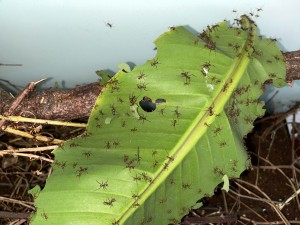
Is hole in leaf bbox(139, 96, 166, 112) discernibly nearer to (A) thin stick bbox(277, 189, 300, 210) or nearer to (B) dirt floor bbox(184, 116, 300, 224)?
(B) dirt floor bbox(184, 116, 300, 224)

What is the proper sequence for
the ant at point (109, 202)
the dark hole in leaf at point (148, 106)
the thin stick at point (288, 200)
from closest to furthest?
the ant at point (109, 202) → the dark hole in leaf at point (148, 106) → the thin stick at point (288, 200)

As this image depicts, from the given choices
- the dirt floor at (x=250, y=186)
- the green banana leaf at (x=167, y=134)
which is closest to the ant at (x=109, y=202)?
the green banana leaf at (x=167, y=134)

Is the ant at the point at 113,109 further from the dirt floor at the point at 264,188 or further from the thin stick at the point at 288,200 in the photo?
the thin stick at the point at 288,200

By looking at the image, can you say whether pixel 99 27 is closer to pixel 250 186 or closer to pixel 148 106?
pixel 148 106

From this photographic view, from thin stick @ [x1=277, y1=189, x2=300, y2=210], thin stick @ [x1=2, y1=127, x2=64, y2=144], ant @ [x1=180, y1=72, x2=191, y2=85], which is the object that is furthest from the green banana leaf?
thin stick @ [x1=277, y1=189, x2=300, y2=210]

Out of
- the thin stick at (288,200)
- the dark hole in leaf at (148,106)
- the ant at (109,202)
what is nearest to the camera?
the ant at (109,202)

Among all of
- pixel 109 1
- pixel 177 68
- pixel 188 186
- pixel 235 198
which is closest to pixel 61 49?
pixel 109 1
